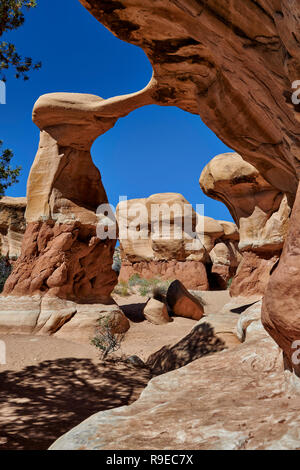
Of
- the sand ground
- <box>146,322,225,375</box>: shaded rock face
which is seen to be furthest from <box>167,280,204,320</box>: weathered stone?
<box>146,322,225,375</box>: shaded rock face

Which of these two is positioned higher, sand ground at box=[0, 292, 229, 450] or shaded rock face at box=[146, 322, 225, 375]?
shaded rock face at box=[146, 322, 225, 375]

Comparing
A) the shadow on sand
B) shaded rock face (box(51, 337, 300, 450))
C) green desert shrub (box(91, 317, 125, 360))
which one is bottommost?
the shadow on sand

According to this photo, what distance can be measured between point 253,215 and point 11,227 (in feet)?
45.6

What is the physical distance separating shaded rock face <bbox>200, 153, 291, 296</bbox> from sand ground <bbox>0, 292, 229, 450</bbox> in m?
3.94

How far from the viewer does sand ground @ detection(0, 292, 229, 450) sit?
3.66 meters

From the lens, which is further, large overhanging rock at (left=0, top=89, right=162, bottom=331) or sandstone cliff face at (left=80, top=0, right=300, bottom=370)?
large overhanging rock at (left=0, top=89, right=162, bottom=331)

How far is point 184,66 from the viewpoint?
5422 millimetres

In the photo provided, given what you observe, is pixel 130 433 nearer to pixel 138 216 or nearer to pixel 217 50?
pixel 217 50

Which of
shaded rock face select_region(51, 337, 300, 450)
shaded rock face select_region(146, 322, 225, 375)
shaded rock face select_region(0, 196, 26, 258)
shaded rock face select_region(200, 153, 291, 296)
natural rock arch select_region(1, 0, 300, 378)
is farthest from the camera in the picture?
shaded rock face select_region(0, 196, 26, 258)

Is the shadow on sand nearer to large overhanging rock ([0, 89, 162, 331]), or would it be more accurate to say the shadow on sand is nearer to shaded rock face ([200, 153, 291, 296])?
large overhanging rock ([0, 89, 162, 331])

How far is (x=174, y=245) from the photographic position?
2059 cm

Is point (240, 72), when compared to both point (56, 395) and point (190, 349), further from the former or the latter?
point (56, 395)

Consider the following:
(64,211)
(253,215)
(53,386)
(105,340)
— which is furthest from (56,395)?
(253,215)

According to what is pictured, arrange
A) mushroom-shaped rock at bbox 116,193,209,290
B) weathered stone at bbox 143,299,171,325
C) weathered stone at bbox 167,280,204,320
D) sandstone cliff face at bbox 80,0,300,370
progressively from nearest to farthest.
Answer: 1. sandstone cliff face at bbox 80,0,300,370
2. weathered stone at bbox 143,299,171,325
3. weathered stone at bbox 167,280,204,320
4. mushroom-shaped rock at bbox 116,193,209,290
